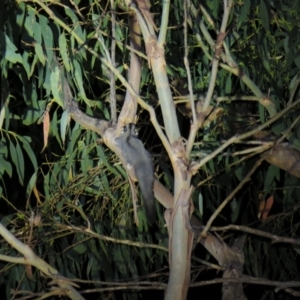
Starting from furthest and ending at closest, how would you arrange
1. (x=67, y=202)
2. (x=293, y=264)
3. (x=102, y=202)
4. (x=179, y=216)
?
(x=293, y=264), (x=102, y=202), (x=67, y=202), (x=179, y=216)

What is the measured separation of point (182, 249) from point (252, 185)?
916mm

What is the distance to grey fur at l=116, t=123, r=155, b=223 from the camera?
54.0 inches

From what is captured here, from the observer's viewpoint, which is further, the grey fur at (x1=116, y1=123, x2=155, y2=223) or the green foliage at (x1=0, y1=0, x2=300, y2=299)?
the green foliage at (x1=0, y1=0, x2=300, y2=299)

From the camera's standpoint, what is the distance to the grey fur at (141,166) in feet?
4.50

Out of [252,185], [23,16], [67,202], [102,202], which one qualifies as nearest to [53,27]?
[23,16]

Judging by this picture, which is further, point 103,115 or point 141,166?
point 103,115

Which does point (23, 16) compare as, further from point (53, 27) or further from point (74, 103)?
point (74, 103)

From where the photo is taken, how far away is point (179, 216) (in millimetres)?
1325

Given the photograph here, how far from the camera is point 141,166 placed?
54.2 inches

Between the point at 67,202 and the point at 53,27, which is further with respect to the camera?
the point at 67,202

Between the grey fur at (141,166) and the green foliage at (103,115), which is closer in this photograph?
the grey fur at (141,166)

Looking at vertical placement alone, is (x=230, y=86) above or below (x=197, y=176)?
above

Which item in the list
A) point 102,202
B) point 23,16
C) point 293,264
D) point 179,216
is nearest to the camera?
point 179,216

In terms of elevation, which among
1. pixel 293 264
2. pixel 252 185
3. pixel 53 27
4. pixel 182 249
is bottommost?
pixel 293 264
